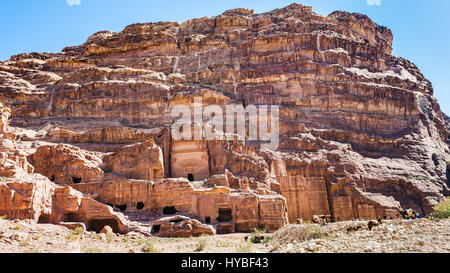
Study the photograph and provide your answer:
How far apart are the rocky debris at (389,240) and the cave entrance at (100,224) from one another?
1574 centimetres

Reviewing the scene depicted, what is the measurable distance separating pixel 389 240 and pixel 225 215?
711 inches

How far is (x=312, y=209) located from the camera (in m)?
45.0

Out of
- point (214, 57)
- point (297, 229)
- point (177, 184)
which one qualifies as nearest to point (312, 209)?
point (177, 184)

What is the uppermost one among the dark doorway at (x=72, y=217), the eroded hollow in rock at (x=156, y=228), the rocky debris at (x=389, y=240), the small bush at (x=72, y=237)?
the rocky debris at (x=389, y=240)

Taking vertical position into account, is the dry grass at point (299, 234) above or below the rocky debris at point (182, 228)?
above

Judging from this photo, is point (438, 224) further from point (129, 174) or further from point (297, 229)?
point (129, 174)

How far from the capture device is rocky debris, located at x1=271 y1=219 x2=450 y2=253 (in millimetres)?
13766

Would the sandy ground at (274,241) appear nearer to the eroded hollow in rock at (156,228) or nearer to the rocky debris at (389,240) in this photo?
the rocky debris at (389,240)

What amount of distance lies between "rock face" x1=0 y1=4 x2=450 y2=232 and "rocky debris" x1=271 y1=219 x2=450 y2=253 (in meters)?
14.0

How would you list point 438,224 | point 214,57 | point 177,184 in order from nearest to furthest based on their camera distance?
point 438,224, point 177,184, point 214,57

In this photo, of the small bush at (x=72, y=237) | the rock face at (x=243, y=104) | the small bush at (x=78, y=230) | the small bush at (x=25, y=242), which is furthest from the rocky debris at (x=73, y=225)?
the small bush at (x=25, y=242)

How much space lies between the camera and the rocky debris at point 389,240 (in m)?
13.8

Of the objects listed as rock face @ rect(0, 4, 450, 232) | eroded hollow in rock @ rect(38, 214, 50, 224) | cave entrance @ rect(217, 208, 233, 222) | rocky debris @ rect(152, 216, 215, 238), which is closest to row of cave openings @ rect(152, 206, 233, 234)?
cave entrance @ rect(217, 208, 233, 222)

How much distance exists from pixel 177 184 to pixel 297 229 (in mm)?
13783
